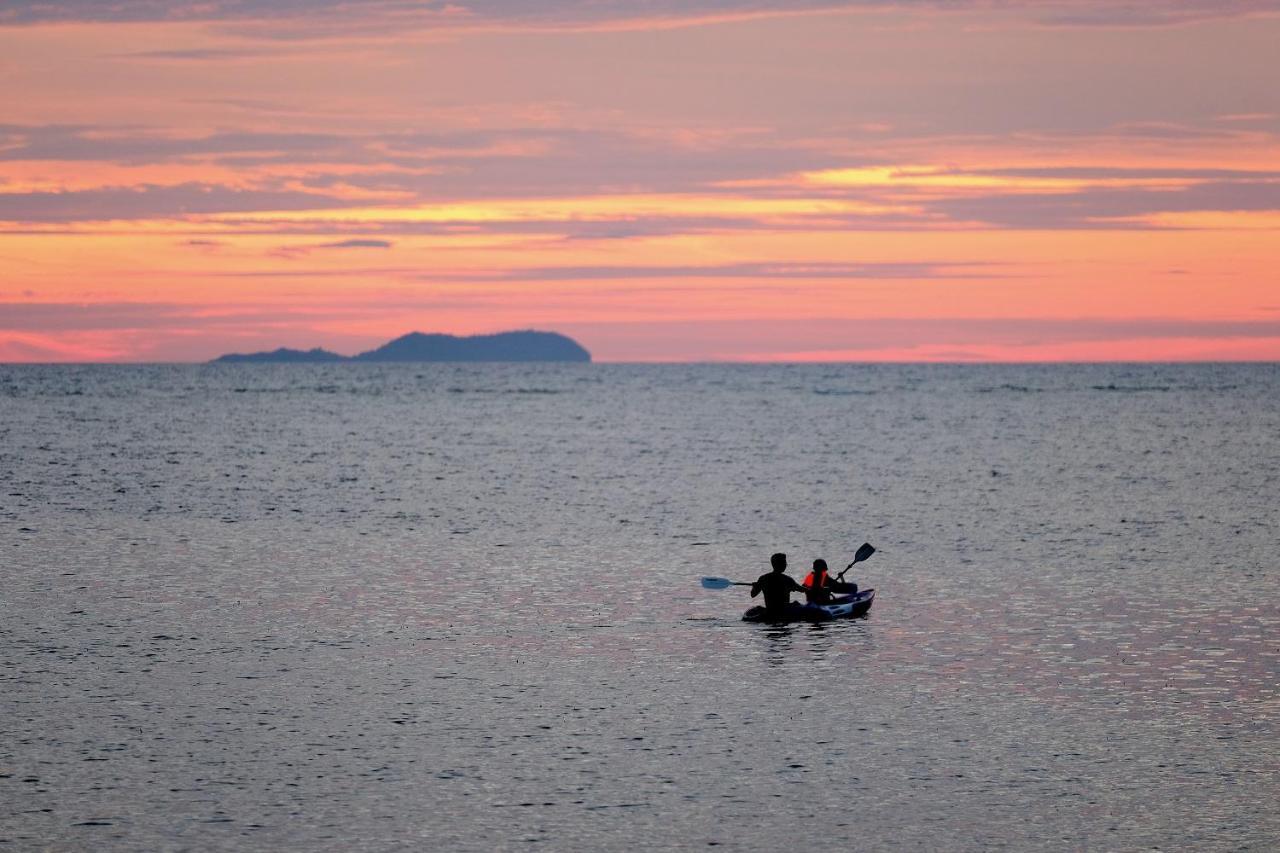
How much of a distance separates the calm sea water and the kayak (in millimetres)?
639

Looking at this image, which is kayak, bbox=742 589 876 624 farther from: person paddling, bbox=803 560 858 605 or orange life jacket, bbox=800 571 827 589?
orange life jacket, bbox=800 571 827 589

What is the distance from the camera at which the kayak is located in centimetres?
3331

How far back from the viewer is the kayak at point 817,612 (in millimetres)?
33312

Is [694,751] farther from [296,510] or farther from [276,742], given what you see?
[296,510]

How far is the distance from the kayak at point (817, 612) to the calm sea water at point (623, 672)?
0.64 meters

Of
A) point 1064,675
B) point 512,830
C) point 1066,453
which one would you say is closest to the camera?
point 512,830

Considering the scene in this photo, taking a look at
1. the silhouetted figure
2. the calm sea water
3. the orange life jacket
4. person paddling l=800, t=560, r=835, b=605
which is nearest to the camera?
the calm sea water

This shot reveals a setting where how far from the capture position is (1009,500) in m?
64.8

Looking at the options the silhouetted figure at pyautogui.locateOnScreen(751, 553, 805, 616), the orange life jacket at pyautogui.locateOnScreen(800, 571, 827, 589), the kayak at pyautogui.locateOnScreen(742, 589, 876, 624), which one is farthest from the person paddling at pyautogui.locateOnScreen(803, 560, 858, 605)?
the silhouetted figure at pyautogui.locateOnScreen(751, 553, 805, 616)

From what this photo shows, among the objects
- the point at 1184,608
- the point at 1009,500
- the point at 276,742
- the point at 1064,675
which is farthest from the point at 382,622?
the point at 1009,500

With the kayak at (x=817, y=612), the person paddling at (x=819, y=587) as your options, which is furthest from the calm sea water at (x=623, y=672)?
the person paddling at (x=819, y=587)

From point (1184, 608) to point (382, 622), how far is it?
18.8 meters

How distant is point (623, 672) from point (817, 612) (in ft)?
23.8

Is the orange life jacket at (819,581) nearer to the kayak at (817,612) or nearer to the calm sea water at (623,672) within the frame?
the kayak at (817,612)
